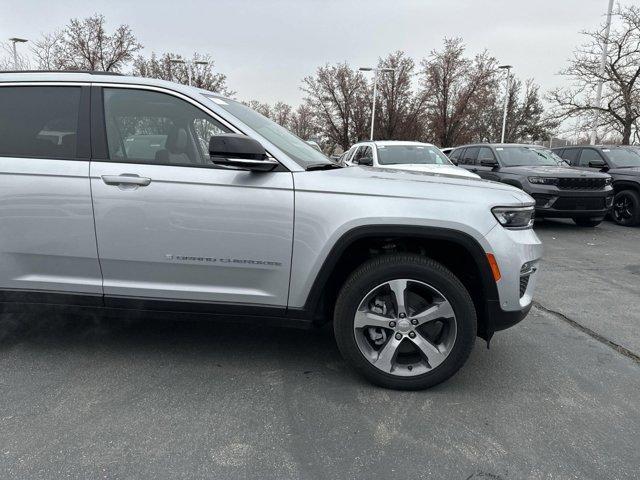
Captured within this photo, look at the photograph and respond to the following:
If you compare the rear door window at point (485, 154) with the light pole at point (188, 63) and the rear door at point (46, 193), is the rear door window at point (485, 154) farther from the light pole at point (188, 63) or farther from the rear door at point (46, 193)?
the light pole at point (188, 63)

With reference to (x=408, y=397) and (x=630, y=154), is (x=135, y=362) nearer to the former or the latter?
(x=408, y=397)

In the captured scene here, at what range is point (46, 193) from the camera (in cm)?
288

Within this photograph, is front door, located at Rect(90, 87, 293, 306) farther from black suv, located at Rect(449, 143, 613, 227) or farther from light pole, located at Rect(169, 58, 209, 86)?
light pole, located at Rect(169, 58, 209, 86)

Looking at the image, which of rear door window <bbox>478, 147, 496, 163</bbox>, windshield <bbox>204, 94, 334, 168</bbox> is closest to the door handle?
windshield <bbox>204, 94, 334, 168</bbox>

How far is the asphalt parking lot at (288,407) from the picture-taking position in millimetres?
2264

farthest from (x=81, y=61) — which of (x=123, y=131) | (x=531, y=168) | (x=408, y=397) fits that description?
(x=408, y=397)

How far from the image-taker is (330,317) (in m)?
3.10

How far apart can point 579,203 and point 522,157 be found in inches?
70.9

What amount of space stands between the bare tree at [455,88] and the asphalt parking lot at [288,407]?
1218 inches

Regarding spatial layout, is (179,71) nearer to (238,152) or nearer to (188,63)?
(188,63)

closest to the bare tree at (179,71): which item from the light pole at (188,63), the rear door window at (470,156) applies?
the light pole at (188,63)

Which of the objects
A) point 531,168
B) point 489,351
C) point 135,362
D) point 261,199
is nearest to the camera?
point 261,199

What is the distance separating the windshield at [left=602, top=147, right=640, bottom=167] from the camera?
1072cm

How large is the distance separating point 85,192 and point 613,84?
25.1 meters
